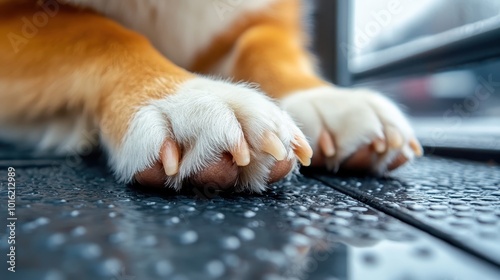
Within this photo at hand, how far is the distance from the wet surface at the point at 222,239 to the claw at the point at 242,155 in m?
0.04

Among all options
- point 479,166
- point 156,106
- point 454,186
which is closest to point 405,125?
point 454,186

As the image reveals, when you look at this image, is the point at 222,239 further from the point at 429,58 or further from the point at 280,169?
the point at 429,58

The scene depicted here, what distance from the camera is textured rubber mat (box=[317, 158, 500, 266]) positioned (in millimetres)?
403

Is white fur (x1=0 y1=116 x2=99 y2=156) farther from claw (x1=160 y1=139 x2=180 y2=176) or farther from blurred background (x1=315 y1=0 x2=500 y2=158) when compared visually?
blurred background (x1=315 y1=0 x2=500 y2=158)

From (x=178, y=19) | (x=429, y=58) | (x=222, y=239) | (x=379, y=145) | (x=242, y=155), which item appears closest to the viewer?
(x=222, y=239)

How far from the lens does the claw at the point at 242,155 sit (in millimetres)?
506

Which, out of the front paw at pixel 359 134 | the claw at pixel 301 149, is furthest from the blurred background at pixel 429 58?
the claw at pixel 301 149

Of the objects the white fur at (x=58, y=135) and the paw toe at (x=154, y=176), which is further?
the white fur at (x=58, y=135)

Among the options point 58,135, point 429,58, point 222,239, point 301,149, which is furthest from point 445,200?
point 429,58

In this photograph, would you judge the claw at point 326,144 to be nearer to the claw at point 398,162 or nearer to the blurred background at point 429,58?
the claw at point 398,162

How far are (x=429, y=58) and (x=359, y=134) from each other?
3.10 ft

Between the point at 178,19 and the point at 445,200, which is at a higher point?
the point at 178,19

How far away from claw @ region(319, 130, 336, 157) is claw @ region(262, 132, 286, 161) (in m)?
0.20

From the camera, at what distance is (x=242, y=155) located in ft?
1.67
